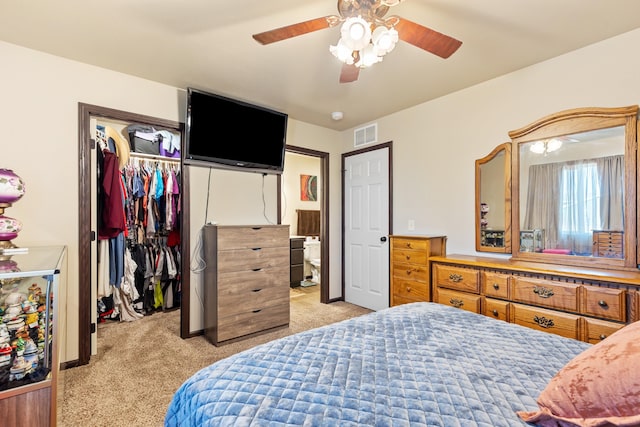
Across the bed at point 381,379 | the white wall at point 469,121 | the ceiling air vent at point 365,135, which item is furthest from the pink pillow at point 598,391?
the ceiling air vent at point 365,135

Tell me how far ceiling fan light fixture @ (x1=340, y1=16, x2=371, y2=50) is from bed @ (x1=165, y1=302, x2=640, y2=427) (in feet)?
4.48

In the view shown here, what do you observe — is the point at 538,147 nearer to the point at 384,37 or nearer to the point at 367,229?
the point at 384,37

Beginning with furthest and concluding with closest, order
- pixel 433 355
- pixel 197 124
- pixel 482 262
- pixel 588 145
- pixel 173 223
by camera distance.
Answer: pixel 173 223, pixel 197 124, pixel 482 262, pixel 588 145, pixel 433 355

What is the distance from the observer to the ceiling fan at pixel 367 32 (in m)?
1.45

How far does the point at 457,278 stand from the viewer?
98.3 inches

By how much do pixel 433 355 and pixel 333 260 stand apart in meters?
3.09

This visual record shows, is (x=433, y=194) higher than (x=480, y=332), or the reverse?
(x=433, y=194)

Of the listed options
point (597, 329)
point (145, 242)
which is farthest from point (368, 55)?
point (145, 242)

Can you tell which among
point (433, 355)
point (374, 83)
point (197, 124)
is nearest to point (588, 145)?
point (374, 83)

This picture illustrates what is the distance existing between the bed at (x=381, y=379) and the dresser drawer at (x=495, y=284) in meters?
0.88

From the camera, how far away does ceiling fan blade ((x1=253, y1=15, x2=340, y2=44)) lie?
1.52 metres

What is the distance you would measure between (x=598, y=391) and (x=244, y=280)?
2.63 metres

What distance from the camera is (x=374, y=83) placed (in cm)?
280

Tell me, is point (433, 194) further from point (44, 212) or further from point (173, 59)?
point (44, 212)
